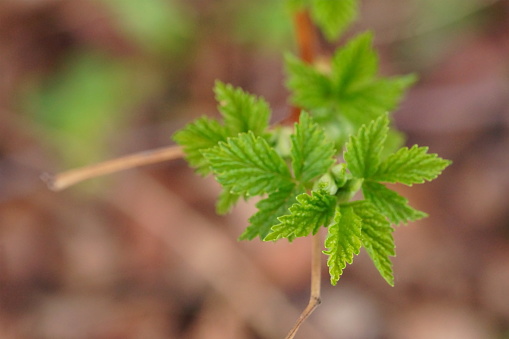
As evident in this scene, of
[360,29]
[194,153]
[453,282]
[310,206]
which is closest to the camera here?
[310,206]

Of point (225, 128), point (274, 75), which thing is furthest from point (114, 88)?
point (225, 128)

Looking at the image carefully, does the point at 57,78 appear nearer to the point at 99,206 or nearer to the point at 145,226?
the point at 99,206

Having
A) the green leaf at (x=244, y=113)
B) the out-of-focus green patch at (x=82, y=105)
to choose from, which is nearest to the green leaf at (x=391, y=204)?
the green leaf at (x=244, y=113)

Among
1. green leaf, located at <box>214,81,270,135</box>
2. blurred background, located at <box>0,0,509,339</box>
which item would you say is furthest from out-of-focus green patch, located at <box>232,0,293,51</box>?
green leaf, located at <box>214,81,270,135</box>

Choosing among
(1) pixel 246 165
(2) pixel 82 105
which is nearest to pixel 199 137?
(1) pixel 246 165

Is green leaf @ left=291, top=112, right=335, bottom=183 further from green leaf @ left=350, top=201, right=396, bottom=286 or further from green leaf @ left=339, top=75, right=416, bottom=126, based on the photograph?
green leaf @ left=339, top=75, right=416, bottom=126

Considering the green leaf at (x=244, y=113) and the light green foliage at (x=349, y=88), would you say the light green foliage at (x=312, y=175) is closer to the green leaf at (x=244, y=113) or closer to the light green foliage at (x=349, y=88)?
the green leaf at (x=244, y=113)
